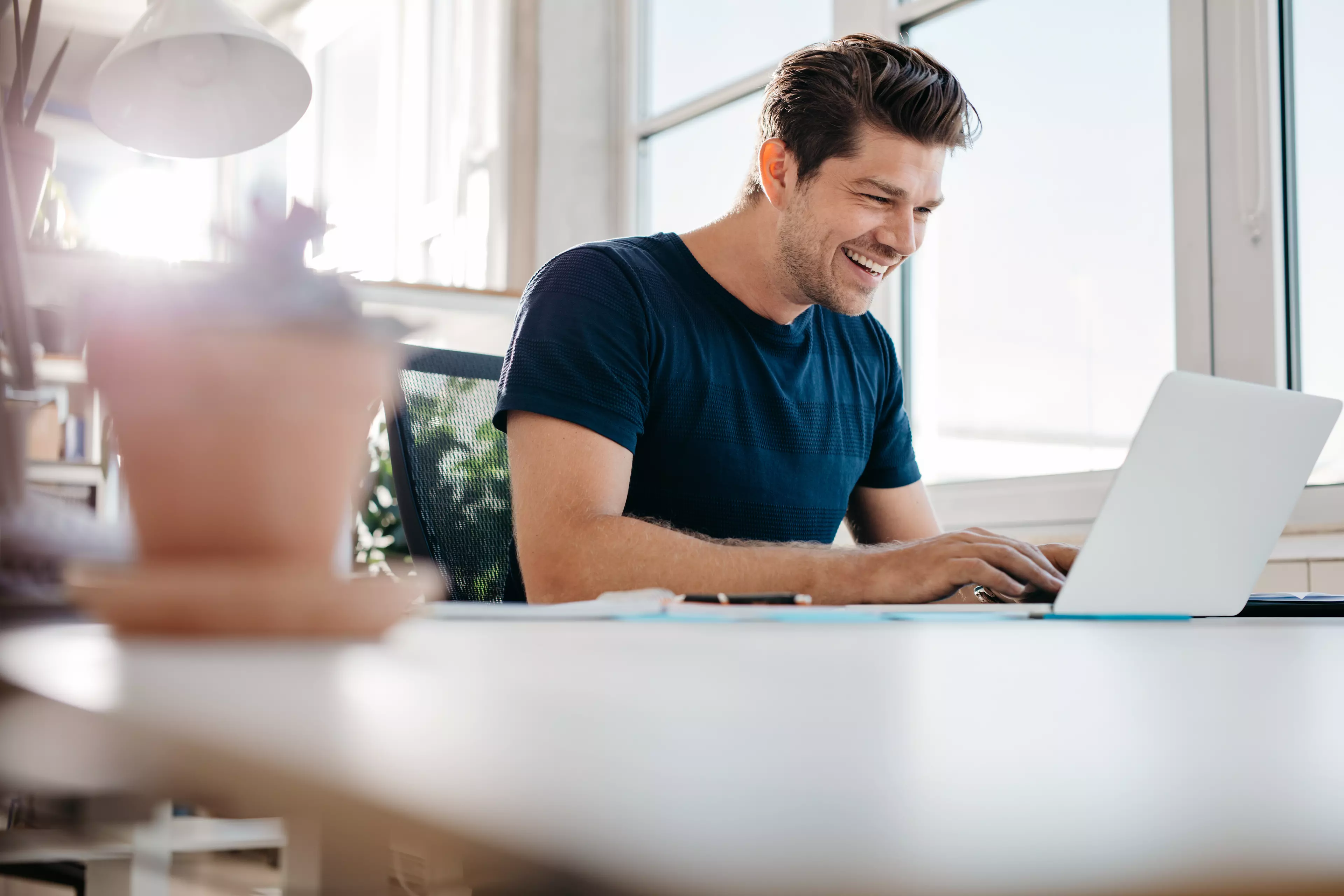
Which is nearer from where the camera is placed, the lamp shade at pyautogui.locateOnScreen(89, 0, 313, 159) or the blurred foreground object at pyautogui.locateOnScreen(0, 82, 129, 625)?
the blurred foreground object at pyautogui.locateOnScreen(0, 82, 129, 625)

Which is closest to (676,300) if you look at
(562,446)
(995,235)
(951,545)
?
(562,446)

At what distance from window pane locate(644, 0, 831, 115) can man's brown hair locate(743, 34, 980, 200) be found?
54.9 inches

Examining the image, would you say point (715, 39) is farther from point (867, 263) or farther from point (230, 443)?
point (230, 443)

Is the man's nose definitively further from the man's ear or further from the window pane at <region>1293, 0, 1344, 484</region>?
the window pane at <region>1293, 0, 1344, 484</region>

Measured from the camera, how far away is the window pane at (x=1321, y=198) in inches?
75.2

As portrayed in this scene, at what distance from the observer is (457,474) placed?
1565 mm

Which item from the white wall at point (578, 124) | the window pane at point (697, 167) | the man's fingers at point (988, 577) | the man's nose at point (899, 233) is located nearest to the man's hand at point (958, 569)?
the man's fingers at point (988, 577)

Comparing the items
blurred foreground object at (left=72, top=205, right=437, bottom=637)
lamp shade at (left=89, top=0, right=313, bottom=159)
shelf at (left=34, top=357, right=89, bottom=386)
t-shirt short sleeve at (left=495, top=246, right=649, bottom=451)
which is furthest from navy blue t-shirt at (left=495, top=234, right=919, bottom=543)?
blurred foreground object at (left=72, top=205, right=437, bottom=637)

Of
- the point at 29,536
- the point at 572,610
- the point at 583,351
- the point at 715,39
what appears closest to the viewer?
the point at 29,536

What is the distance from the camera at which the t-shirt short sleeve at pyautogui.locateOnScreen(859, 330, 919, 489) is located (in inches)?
72.2

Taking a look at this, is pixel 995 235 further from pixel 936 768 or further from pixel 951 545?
pixel 936 768

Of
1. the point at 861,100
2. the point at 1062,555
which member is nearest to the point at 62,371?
the point at 1062,555

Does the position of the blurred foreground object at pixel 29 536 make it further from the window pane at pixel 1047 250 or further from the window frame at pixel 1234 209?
the window pane at pixel 1047 250

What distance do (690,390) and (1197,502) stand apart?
0.80 m
